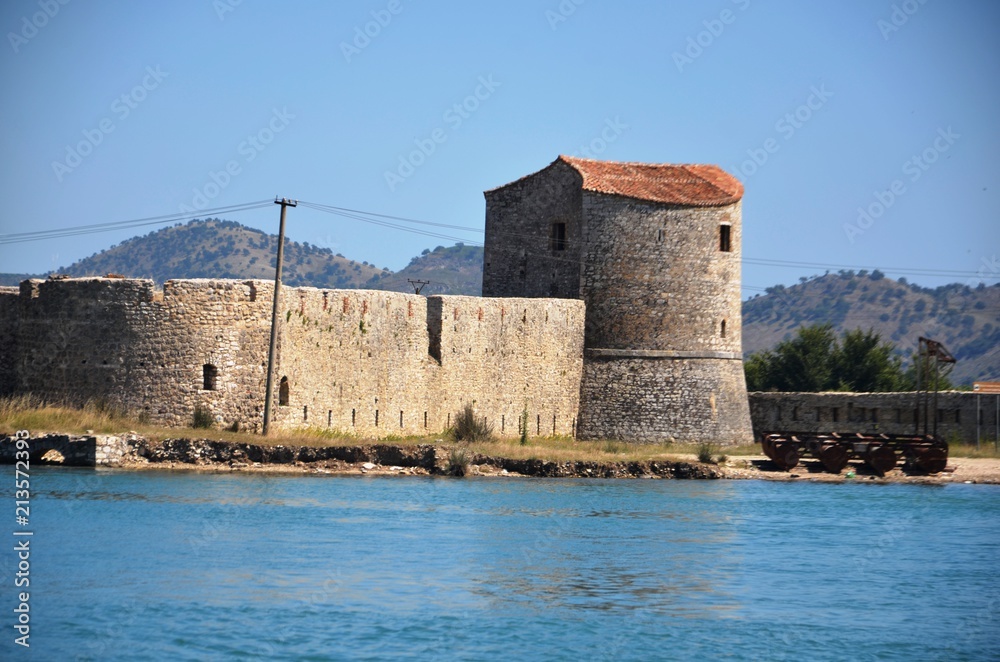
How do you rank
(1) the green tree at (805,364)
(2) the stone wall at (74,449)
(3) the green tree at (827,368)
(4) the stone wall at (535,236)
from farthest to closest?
1. (3) the green tree at (827,368)
2. (1) the green tree at (805,364)
3. (4) the stone wall at (535,236)
4. (2) the stone wall at (74,449)

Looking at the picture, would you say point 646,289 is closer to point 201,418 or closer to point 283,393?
point 283,393

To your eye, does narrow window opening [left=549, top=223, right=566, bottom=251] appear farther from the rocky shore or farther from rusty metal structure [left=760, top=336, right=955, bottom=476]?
the rocky shore

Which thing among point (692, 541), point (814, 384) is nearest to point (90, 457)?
point (692, 541)

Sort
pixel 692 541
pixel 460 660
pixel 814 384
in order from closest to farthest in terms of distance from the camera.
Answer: pixel 460 660
pixel 692 541
pixel 814 384

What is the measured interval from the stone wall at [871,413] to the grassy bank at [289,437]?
5771mm

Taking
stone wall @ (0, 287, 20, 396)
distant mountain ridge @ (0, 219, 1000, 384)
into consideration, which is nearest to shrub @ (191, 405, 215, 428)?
stone wall @ (0, 287, 20, 396)

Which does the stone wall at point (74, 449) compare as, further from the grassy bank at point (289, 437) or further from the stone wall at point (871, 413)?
the stone wall at point (871, 413)

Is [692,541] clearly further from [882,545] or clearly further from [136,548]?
[136,548]

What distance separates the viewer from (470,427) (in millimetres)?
34812

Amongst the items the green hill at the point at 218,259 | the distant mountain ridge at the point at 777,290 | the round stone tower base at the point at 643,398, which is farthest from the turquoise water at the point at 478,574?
the green hill at the point at 218,259

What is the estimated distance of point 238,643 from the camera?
16328mm

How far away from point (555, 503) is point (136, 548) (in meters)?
9.23

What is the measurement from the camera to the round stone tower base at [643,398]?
39.2m

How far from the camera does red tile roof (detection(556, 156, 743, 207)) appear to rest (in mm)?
39031
